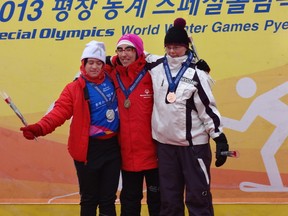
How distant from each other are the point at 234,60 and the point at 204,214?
1.06 m

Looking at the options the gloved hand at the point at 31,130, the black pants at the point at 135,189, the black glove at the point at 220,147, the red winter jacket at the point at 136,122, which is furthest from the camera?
the black pants at the point at 135,189

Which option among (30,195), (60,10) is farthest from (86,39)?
(30,195)

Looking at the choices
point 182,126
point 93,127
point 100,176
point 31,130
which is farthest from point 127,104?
point 31,130

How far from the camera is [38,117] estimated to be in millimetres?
3572

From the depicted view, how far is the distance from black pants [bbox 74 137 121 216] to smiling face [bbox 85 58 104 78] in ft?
1.25

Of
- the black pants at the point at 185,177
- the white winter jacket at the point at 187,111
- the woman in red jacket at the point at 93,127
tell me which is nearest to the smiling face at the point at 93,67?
the woman in red jacket at the point at 93,127

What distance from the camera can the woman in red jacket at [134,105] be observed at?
9.89 feet

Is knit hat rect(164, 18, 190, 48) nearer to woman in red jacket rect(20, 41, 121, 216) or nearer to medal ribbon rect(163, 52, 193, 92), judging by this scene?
medal ribbon rect(163, 52, 193, 92)

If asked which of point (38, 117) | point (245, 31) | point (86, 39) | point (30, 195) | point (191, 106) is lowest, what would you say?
point (30, 195)

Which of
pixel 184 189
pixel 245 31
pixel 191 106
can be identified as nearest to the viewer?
pixel 191 106

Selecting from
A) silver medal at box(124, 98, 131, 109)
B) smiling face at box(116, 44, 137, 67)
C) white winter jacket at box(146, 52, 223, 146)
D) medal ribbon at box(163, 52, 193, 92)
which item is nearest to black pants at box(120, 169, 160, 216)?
white winter jacket at box(146, 52, 223, 146)

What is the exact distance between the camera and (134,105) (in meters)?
3.02

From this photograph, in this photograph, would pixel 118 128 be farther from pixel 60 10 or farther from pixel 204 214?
pixel 60 10

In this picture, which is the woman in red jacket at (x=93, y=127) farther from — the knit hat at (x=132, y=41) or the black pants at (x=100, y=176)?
the knit hat at (x=132, y=41)
